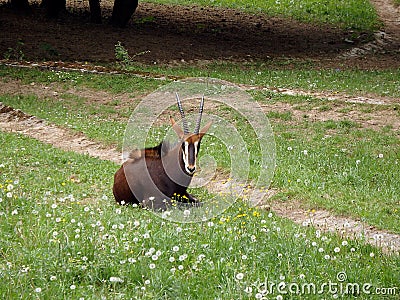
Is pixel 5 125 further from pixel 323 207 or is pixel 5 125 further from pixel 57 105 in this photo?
pixel 323 207

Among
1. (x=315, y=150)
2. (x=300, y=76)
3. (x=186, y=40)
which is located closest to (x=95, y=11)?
(x=186, y=40)

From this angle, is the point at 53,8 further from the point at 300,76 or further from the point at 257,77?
the point at 300,76

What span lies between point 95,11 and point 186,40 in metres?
4.10

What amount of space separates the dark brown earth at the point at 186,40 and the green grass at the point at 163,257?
15701 mm

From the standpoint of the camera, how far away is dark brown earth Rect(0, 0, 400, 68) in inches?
916

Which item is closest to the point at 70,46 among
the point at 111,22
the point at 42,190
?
the point at 111,22

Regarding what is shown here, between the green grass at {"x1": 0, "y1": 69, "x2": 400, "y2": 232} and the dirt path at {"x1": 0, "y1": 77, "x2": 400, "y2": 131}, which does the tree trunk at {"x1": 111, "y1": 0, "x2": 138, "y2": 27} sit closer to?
the green grass at {"x1": 0, "y1": 69, "x2": 400, "y2": 232}

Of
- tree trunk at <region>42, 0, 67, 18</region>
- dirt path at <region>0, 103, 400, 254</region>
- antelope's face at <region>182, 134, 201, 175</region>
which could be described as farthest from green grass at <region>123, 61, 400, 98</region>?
antelope's face at <region>182, 134, 201, 175</region>

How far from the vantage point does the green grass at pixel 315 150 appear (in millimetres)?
9750

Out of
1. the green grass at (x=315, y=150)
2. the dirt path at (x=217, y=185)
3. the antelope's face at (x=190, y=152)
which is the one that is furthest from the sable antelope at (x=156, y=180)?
the green grass at (x=315, y=150)

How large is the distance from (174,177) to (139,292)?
3.81 meters

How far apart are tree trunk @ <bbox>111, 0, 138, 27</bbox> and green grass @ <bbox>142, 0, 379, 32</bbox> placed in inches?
326

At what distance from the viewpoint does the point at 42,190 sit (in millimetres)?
10000

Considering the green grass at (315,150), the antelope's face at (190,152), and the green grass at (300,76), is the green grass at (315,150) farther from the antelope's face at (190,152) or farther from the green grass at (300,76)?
the antelope's face at (190,152)
